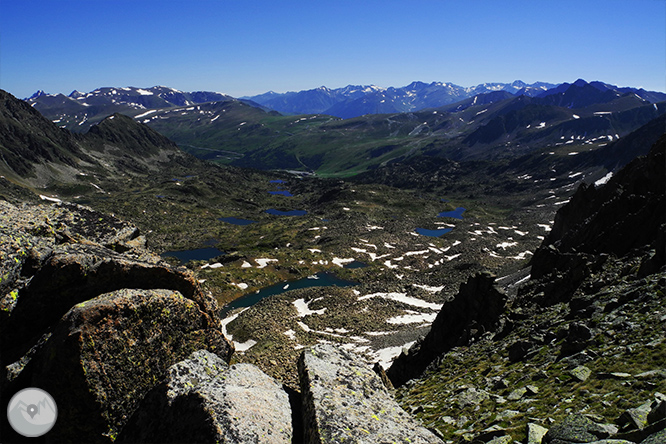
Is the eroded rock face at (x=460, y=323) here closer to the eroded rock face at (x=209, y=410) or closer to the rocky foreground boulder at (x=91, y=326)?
the eroded rock face at (x=209, y=410)

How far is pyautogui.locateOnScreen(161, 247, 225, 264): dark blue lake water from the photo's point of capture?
122 metres

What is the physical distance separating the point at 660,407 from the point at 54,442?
49.0ft

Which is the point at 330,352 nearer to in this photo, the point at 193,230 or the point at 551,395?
the point at 551,395

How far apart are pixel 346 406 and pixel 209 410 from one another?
13.6 ft

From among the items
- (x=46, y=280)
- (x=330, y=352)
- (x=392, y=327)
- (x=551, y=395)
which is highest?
(x=46, y=280)

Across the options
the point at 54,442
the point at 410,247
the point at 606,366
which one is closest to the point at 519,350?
the point at 606,366

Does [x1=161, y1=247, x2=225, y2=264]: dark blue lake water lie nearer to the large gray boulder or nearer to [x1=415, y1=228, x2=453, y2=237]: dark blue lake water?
[x1=415, y1=228, x2=453, y2=237]: dark blue lake water

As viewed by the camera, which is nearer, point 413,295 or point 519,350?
point 519,350

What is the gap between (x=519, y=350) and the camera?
22078mm

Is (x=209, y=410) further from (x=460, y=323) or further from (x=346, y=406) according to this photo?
(x=460, y=323)

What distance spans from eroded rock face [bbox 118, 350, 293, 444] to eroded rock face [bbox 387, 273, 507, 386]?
74.2 ft

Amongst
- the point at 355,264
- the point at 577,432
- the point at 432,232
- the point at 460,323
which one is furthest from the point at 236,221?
the point at 577,432

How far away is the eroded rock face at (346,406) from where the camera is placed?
10.5m

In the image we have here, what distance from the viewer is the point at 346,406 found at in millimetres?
11758
